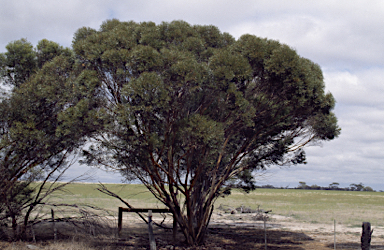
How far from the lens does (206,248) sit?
14.7 meters

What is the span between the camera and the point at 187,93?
41.6 feet

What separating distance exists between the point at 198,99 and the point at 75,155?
6.17 m

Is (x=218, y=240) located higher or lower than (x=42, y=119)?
lower

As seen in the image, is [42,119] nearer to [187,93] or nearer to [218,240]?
[187,93]

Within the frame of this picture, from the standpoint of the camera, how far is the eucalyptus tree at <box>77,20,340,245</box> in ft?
38.5

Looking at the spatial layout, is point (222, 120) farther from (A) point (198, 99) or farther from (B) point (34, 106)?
(B) point (34, 106)

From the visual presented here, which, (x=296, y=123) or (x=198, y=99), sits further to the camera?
(x=296, y=123)

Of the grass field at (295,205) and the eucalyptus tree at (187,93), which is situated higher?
the eucalyptus tree at (187,93)

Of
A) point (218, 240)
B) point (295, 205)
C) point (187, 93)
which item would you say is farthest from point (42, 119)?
point (295, 205)

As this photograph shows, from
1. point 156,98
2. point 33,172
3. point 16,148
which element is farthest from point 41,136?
point 156,98

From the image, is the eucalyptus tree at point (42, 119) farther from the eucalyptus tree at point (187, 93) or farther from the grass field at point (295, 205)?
the grass field at point (295, 205)

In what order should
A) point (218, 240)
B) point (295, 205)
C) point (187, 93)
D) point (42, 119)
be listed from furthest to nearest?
1. point (295, 205)
2. point (218, 240)
3. point (42, 119)
4. point (187, 93)

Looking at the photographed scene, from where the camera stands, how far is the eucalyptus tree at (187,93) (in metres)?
11.7

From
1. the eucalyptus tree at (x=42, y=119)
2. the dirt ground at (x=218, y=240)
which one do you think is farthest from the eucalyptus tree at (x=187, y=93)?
the dirt ground at (x=218, y=240)
